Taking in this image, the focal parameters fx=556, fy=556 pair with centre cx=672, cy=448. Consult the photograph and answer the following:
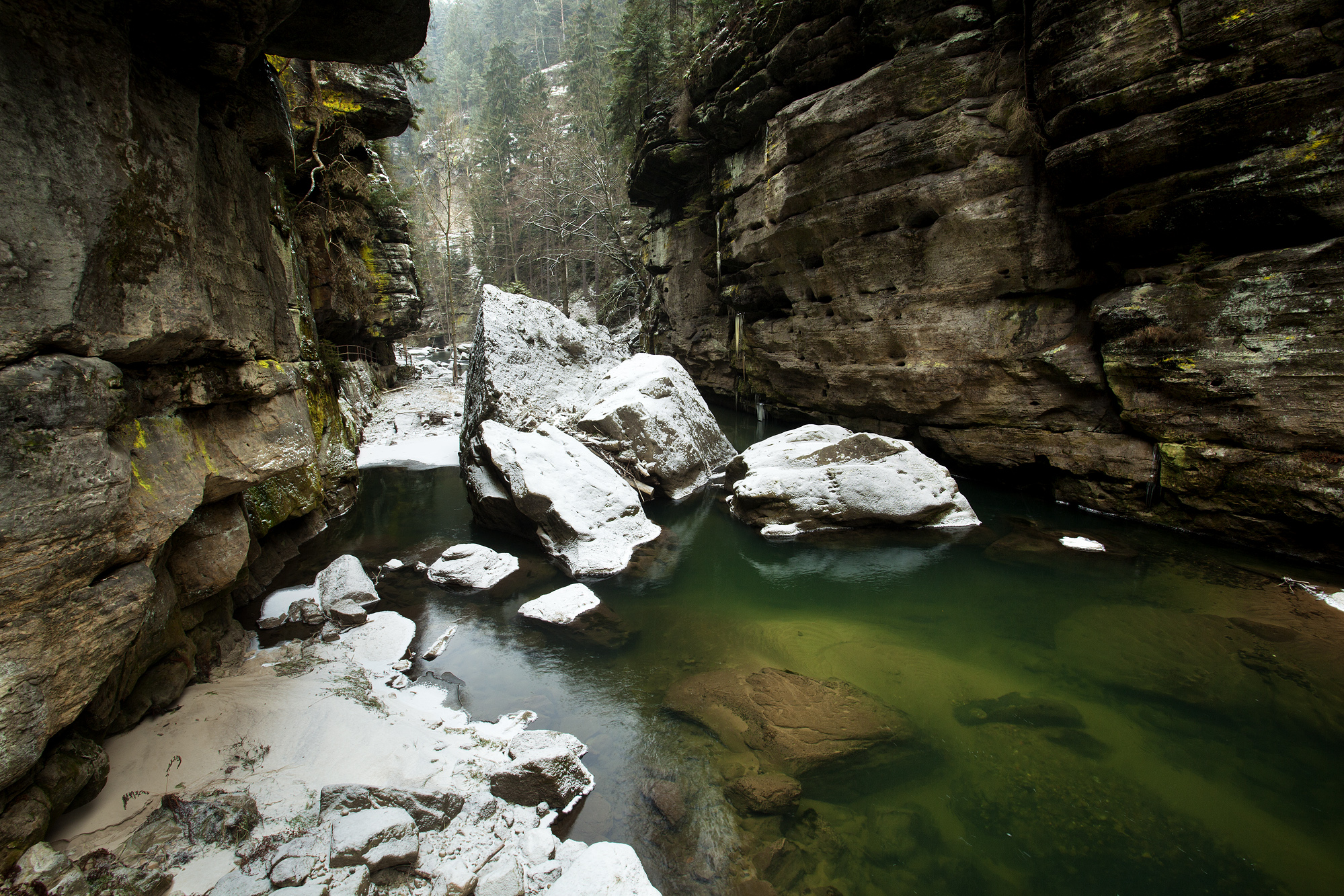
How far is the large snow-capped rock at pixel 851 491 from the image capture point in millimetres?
8531

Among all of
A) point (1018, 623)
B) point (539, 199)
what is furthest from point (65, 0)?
point (539, 199)

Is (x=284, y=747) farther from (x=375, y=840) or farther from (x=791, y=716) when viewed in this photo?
(x=791, y=716)

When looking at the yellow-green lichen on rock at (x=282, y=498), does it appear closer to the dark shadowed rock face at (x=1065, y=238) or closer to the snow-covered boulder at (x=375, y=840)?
the snow-covered boulder at (x=375, y=840)

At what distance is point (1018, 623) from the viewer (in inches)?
231

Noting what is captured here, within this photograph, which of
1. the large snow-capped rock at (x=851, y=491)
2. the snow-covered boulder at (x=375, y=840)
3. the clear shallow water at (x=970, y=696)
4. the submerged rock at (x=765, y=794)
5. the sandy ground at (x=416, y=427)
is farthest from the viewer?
the sandy ground at (x=416, y=427)

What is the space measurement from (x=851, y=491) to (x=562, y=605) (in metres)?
4.83

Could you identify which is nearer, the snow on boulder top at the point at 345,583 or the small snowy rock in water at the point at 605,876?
the small snowy rock in water at the point at 605,876

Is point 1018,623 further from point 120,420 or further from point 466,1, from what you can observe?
point 466,1

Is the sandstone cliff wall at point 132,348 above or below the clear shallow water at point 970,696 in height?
above

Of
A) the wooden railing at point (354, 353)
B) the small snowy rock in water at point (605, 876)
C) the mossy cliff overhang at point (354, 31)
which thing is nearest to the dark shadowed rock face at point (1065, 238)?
the mossy cliff overhang at point (354, 31)

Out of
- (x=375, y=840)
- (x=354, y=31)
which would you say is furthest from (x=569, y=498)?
(x=354, y=31)

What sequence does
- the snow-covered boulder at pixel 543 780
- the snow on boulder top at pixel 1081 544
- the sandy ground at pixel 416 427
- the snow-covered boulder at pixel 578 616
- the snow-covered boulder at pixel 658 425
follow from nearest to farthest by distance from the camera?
the snow-covered boulder at pixel 543 780
the snow-covered boulder at pixel 578 616
the snow on boulder top at pixel 1081 544
the snow-covered boulder at pixel 658 425
the sandy ground at pixel 416 427

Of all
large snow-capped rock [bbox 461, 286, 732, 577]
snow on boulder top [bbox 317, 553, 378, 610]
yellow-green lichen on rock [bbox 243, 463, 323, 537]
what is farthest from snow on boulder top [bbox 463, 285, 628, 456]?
snow on boulder top [bbox 317, 553, 378, 610]

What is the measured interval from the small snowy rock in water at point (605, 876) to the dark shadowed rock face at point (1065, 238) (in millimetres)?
8700
